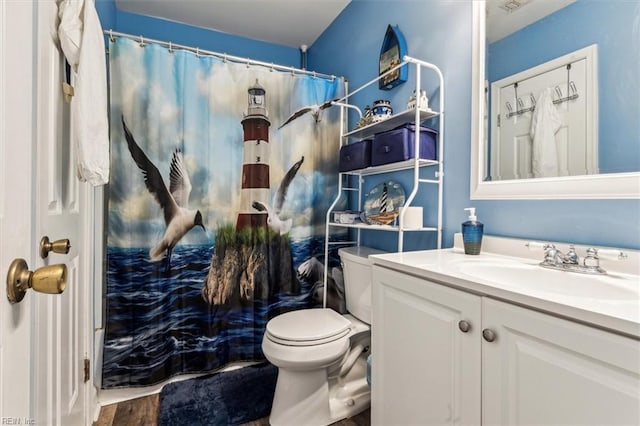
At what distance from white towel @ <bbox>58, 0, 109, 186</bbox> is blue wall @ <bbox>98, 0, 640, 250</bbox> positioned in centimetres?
93

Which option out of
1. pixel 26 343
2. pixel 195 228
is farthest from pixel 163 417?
pixel 26 343

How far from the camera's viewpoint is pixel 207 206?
1.77 m

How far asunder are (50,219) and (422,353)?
3.40ft

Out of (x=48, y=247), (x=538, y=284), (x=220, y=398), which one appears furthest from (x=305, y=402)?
(x=48, y=247)

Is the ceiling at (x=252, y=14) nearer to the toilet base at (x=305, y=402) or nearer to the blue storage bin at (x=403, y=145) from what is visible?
the blue storage bin at (x=403, y=145)

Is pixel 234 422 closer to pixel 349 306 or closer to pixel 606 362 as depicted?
pixel 349 306

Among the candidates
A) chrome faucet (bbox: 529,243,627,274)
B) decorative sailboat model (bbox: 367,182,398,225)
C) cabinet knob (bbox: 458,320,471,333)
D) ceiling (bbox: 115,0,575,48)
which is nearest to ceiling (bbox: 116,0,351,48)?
ceiling (bbox: 115,0,575,48)

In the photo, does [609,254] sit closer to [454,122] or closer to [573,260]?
[573,260]

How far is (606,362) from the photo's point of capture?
52 centimetres

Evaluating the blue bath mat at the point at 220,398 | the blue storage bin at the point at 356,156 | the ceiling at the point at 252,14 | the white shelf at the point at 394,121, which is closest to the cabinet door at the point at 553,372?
the white shelf at the point at 394,121

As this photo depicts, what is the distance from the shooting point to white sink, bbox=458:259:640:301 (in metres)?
0.75

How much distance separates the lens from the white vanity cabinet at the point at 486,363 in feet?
1.73

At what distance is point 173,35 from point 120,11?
0.36 metres

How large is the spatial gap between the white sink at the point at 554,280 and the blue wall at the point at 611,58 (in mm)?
330
